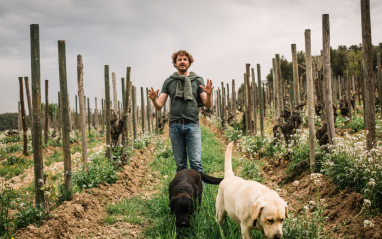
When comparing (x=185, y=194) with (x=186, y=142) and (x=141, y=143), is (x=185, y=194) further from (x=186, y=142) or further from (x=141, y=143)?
(x=141, y=143)

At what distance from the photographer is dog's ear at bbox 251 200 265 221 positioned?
2416 millimetres

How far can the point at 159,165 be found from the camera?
8.97 meters

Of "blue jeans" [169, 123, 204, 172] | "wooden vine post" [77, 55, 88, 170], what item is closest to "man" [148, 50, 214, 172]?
"blue jeans" [169, 123, 204, 172]

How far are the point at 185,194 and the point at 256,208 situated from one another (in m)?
1.42

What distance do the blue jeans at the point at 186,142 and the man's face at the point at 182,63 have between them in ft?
3.07

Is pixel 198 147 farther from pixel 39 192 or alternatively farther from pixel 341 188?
pixel 39 192

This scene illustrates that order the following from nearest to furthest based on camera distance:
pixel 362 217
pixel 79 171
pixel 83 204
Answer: pixel 362 217, pixel 83 204, pixel 79 171

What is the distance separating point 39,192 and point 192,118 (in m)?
2.77

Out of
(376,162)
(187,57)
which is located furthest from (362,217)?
(187,57)

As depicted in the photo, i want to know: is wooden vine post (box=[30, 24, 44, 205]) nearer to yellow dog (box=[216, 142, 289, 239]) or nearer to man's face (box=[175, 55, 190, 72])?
man's face (box=[175, 55, 190, 72])

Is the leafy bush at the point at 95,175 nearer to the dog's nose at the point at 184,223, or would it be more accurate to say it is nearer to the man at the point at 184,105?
the man at the point at 184,105

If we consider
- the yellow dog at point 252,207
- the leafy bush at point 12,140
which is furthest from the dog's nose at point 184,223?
the leafy bush at point 12,140

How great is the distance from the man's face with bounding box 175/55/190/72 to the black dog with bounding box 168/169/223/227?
5.55ft

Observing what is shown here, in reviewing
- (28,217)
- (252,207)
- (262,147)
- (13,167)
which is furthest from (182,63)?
(13,167)
